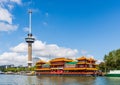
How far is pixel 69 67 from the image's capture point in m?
128

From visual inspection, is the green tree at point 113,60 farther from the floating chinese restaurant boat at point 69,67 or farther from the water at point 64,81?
the water at point 64,81

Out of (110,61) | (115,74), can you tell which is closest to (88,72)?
(110,61)

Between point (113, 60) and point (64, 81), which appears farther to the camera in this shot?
point (113, 60)

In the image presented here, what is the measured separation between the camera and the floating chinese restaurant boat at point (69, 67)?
121 meters

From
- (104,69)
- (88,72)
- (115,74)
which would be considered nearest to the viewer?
(115,74)

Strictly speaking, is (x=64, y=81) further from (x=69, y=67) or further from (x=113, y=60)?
(x=69, y=67)

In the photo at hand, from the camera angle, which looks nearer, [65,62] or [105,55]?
[105,55]

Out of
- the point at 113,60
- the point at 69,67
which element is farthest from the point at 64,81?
the point at 69,67

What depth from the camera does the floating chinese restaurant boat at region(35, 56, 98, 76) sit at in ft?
397

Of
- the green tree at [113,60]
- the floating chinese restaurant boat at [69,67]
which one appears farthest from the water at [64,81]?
the floating chinese restaurant boat at [69,67]

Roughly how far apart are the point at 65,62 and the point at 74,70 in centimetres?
895

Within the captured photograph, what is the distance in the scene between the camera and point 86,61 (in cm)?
12200

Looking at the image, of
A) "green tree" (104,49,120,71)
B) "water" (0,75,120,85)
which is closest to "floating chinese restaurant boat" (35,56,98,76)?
"green tree" (104,49,120,71)

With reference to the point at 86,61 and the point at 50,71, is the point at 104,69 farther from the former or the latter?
the point at 50,71
